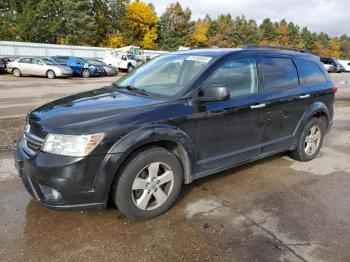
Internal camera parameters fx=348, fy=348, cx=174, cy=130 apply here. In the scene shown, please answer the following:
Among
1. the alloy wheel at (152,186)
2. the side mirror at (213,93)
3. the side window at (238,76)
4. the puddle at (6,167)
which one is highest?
the side window at (238,76)

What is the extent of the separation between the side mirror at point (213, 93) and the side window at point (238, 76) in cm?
21

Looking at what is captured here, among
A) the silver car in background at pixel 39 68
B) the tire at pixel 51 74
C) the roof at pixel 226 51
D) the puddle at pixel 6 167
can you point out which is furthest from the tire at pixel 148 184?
the tire at pixel 51 74

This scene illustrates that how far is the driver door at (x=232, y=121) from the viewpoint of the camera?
387cm

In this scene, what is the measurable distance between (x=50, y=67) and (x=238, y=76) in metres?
21.8

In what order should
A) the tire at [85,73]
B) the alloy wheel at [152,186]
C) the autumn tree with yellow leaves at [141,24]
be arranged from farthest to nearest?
the autumn tree with yellow leaves at [141,24] → the tire at [85,73] → the alloy wheel at [152,186]

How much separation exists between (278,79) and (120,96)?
86.1 inches

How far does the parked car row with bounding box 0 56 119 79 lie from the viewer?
23703mm

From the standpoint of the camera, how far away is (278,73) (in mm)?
4734

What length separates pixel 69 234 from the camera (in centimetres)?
329

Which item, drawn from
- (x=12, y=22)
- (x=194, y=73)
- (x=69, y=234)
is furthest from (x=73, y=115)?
(x=12, y=22)

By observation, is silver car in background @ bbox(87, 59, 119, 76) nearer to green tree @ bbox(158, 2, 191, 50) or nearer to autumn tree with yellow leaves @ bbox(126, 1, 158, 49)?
autumn tree with yellow leaves @ bbox(126, 1, 158, 49)

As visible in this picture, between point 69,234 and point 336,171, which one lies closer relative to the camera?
point 69,234

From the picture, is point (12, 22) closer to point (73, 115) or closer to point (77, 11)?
point (77, 11)

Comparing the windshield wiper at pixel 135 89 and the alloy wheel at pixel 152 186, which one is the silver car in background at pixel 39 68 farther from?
the alloy wheel at pixel 152 186
